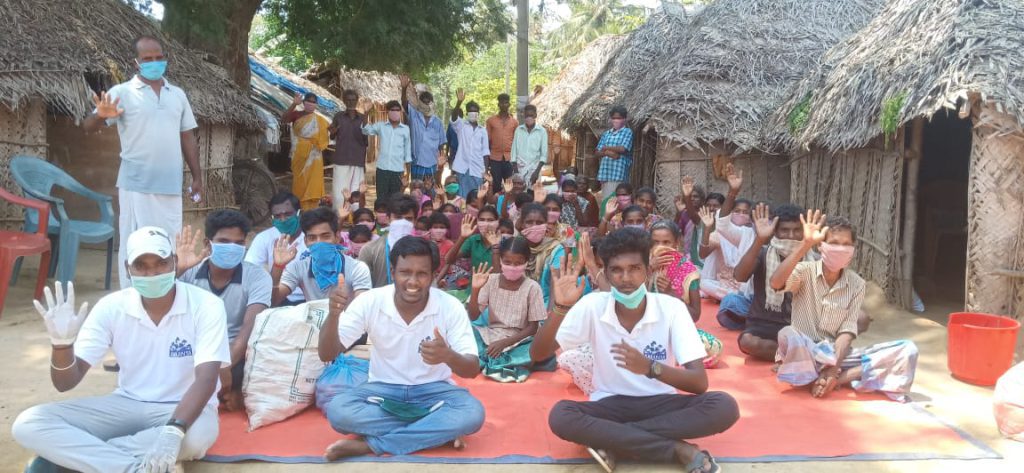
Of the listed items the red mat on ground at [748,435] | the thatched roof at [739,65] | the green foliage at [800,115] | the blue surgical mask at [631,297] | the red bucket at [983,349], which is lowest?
the red mat on ground at [748,435]

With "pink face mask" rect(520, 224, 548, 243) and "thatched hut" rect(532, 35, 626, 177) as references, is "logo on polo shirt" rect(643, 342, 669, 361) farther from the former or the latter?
"thatched hut" rect(532, 35, 626, 177)

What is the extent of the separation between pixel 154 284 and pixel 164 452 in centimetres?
66

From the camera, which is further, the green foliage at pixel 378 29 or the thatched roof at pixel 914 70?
the green foliage at pixel 378 29

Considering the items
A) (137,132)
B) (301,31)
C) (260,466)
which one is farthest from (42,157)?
(260,466)

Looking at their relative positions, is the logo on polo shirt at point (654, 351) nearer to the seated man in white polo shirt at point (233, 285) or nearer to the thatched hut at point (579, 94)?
the seated man in white polo shirt at point (233, 285)

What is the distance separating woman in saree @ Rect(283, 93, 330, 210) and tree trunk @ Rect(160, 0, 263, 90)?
3.82ft

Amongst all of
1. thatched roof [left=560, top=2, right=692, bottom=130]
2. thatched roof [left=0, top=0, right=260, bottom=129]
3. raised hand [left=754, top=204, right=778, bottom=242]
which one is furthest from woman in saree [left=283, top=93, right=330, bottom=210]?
raised hand [left=754, top=204, right=778, bottom=242]

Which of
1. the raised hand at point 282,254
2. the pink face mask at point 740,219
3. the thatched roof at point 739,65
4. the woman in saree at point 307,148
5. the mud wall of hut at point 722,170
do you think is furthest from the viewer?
the woman in saree at point 307,148

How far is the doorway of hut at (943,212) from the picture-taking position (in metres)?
8.30

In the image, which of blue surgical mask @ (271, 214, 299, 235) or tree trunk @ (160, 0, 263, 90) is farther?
tree trunk @ (160, 0, 263, 90)

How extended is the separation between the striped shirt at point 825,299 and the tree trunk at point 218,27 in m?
7.77

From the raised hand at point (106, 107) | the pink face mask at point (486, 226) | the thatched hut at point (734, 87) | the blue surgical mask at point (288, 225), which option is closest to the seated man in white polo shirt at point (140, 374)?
the blue surgical mask at point (288, 225)

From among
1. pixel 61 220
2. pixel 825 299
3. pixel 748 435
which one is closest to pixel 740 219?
pixel 825 299

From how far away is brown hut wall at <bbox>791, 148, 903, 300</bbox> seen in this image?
23.3 feet
